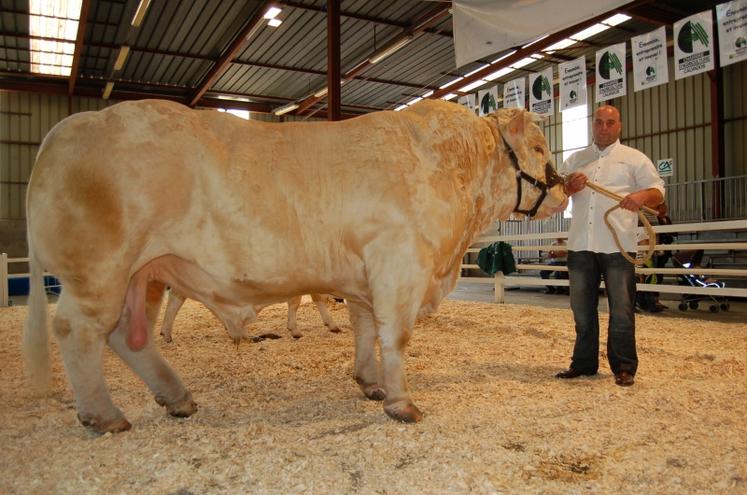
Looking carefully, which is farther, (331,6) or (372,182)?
(331,6)

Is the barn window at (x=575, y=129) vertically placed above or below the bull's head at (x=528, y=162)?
above

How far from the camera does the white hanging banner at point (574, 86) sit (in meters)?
12.7

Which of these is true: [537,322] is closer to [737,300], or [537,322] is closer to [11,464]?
[11,464]

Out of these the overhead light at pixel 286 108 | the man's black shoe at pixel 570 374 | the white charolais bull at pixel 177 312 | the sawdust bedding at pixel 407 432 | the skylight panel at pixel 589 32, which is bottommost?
the sawdust bedding at pixel 407 432

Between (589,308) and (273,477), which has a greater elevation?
(589,308)

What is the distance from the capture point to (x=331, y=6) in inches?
395

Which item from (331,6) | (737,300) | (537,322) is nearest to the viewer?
(537,322)

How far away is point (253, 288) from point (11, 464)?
127cm

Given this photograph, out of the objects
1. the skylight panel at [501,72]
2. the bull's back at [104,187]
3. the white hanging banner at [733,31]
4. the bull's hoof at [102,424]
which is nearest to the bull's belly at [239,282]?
the bull's back at [104,187]

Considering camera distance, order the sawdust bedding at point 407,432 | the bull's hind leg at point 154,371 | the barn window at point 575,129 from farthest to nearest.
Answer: the barn window at point 575,129
the bull's hind leg at point 154,371
the sawdust bedding at point 407,432

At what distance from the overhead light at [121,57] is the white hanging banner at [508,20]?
9614 mm

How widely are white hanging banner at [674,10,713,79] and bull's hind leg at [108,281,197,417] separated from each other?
11.1 m

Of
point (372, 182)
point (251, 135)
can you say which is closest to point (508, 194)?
point (372, 182)

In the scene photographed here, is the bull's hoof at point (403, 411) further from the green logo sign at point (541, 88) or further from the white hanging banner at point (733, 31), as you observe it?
the green logo sign at point (541, 88)
